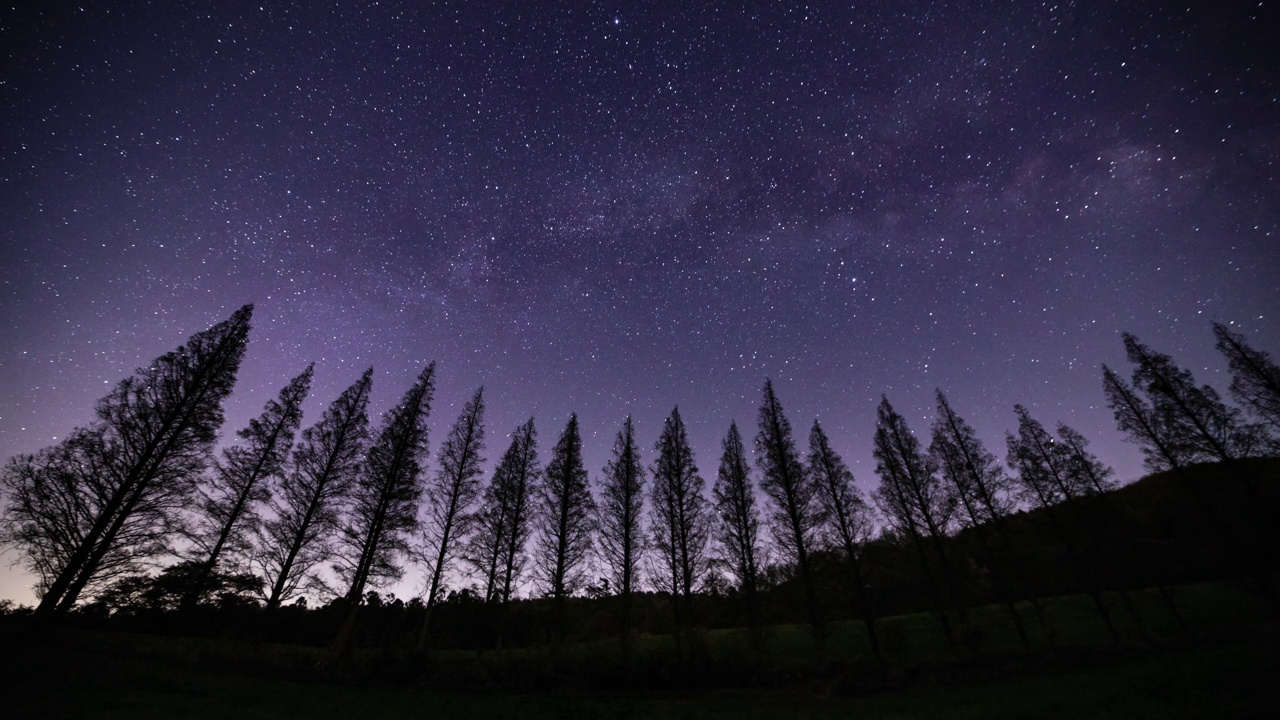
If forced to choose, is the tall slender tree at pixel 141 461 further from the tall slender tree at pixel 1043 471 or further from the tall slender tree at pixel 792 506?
the tall slender tree at pixel 1043 471

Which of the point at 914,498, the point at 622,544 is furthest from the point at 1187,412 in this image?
the point at 622,544

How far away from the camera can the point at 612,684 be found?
15.9 meters

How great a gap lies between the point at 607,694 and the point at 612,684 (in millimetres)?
1293

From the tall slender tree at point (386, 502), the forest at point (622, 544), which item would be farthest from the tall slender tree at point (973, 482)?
the tall slender tree at point (386, 502)

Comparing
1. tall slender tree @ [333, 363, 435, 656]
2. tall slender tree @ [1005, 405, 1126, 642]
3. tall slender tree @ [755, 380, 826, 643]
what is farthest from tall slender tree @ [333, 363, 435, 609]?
tall slender tree @ [1005, 405, 1126, 642]

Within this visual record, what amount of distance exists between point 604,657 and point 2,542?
1994 cm

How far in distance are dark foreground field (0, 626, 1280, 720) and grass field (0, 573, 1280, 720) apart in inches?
2.1

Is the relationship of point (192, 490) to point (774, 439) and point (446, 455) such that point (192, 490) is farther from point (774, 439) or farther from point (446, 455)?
point (774, 439)

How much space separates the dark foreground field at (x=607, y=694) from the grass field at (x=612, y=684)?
0.17ft

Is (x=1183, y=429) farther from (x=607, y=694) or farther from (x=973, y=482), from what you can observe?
(x=607, y=694)

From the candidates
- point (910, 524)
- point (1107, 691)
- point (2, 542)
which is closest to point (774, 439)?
point (910, 524)

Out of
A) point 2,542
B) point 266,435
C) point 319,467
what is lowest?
point 2,542

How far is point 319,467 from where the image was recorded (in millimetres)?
19938

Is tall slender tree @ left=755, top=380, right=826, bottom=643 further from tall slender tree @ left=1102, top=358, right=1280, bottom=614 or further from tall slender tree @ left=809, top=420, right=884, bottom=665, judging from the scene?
tall slender tree @ left=1102, top=358, right=1280, bottom=614
